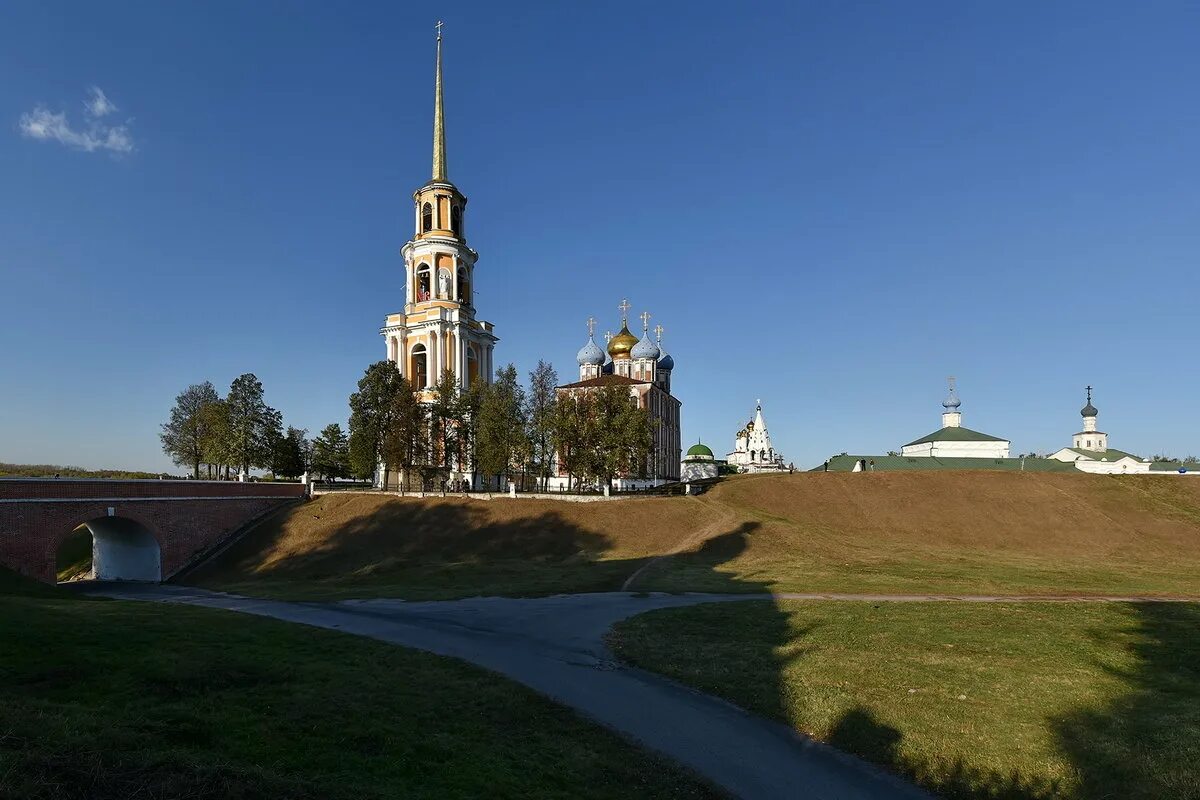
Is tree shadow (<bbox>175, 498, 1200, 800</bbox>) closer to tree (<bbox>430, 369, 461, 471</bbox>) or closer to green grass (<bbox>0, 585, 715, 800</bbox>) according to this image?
green grass (<bbox>0, 585, 715, 800</bbox>)

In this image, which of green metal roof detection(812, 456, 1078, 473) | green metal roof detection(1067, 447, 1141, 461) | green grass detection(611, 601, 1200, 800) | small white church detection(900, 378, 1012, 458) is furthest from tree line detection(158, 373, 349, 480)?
green metal roof detection(1067, 447, 1141, 461)

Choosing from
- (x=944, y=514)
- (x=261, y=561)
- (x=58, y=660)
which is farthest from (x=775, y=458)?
(x=58, y=660)

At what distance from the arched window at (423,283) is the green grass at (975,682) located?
166 ft

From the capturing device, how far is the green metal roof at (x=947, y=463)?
271 ft

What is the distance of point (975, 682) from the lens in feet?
46.6

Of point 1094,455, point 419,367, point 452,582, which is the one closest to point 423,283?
point 419,367

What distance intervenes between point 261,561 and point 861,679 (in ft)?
122

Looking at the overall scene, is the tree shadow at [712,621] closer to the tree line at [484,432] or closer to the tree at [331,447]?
the tree line at [484,432]

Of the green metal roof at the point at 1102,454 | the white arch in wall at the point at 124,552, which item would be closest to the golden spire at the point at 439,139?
the white arch in wall at the point at 124,552

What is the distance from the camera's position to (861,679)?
47.9 ft

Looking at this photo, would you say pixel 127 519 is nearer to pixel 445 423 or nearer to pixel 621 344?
pixel 445 423

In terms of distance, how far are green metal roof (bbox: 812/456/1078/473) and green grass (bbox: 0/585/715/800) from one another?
77121mm

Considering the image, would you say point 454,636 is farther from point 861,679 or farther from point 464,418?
point 464,418

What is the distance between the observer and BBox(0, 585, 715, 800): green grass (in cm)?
695
